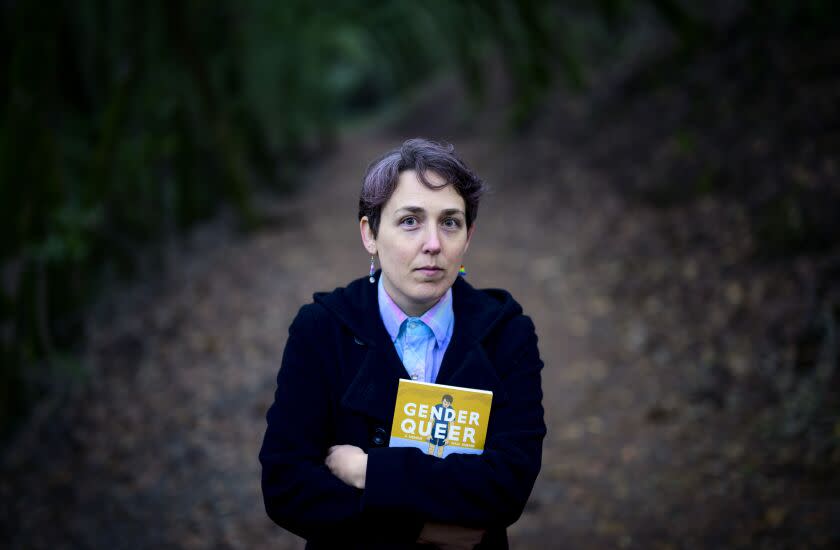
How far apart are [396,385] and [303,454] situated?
0.34 metres

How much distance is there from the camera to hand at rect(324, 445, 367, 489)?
1768 millimetres

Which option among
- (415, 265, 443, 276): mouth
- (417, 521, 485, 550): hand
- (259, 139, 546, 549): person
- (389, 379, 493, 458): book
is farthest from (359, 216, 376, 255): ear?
(417, 521, 485, 550): hand

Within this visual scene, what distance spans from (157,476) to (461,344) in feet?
15.0

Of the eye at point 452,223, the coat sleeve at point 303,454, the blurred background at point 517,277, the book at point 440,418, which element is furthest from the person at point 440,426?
the blurred background at point 517,277

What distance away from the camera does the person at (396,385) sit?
175 cm

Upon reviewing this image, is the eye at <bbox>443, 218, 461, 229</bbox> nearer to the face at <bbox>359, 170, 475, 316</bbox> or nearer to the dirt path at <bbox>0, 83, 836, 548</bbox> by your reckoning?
the face at <bbox>359, 170, 475, 316</bbox>

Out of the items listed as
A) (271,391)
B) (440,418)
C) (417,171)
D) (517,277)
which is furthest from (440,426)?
(517,277)

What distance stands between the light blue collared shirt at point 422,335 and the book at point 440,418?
5.4 inches

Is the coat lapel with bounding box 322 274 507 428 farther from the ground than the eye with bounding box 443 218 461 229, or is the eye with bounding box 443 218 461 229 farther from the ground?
the eye with bounding box 443 218 461 229

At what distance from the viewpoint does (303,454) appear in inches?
72.0

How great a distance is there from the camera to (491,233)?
10602mm

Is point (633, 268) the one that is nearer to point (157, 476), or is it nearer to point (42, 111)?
point (157, 476)

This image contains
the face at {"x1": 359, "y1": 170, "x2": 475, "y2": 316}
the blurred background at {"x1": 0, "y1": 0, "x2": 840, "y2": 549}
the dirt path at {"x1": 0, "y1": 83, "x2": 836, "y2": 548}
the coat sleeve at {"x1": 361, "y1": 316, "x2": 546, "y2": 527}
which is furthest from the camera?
the blurred background at {"x1": 0, "y1": 0, "x2": 840, "y2": 549}

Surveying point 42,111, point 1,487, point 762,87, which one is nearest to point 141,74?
point 42,111
